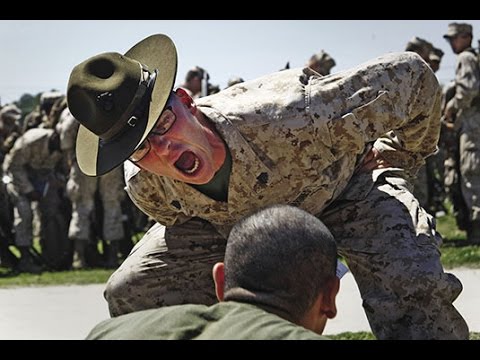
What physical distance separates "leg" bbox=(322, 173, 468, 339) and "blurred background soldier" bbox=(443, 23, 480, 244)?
6.57 m

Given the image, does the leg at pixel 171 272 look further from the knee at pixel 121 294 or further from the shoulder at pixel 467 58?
the shoulder at pixel 467 58

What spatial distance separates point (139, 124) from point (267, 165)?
0.68 metres

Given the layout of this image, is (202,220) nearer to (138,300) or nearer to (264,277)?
(138,300)

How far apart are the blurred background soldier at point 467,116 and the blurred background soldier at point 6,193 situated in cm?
532

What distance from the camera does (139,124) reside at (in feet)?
17.0

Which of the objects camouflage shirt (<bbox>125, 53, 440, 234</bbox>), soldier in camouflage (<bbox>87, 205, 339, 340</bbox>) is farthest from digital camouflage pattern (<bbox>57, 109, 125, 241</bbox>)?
soldier in camouflage (<bbox>87, 205, 339, 340</bbox>)

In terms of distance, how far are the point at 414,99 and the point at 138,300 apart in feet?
5.50

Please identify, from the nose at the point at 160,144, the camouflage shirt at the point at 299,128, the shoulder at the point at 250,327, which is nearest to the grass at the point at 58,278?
the camouflage shirt at the point at 299,128

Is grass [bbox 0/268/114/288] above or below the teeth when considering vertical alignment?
below

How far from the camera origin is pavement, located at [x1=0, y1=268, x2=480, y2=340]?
8.20 m

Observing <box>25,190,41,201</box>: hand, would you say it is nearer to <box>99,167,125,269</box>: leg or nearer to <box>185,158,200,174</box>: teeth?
<box>99,167,125,269</box>: leg

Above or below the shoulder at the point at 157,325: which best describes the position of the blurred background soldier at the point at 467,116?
below

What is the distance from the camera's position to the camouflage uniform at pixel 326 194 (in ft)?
17.7

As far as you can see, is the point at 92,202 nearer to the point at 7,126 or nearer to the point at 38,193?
the point at 38,193
